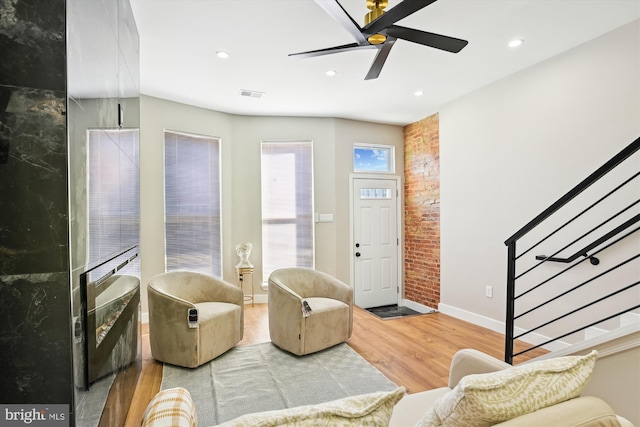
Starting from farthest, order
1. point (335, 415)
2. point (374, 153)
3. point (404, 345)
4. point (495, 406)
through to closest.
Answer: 1. point (374, 153)
2. point (404, 345)
3. point (495, 406)
4. point (335, 415)

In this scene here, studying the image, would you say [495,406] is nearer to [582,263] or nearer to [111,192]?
[111,192]

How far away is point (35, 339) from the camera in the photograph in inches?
45.0

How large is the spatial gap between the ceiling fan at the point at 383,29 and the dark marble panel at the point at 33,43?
45.1 inches

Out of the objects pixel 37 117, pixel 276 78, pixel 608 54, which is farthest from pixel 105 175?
pixel 608 54

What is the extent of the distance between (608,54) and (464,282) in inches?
105

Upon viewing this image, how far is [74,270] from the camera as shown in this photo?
4.07ft

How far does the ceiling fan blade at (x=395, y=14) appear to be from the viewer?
1.64m

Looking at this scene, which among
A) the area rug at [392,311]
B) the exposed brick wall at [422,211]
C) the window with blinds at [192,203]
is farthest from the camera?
the area rug at [392,311]

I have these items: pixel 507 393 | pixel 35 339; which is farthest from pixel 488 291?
pixel 35 339

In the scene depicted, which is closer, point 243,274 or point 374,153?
point 243,274

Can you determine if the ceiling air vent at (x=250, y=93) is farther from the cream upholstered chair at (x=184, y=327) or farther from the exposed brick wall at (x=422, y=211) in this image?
the exposed brick wall at (x=422, y=211)

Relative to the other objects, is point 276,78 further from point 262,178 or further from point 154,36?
point 262,178

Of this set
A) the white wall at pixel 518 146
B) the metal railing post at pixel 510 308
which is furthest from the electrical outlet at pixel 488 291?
the metal railing post at pixel 510 308

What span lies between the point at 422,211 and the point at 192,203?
337 cm
